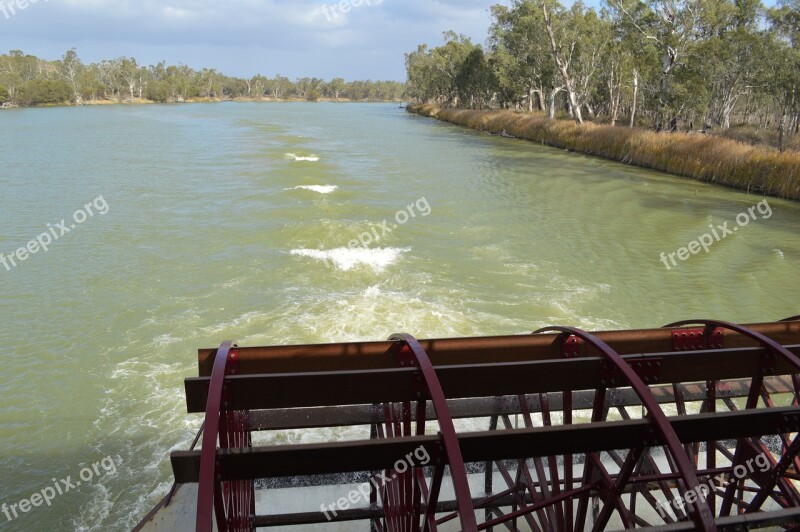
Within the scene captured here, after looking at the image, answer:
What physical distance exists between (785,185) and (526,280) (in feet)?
47.0

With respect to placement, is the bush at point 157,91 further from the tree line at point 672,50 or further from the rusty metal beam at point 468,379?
the rusty metal beam at point 468,379

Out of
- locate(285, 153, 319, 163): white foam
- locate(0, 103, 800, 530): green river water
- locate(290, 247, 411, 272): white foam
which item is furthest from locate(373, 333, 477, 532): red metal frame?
locate(285, 153, 319, 163): white foam

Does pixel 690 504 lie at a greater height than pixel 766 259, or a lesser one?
greater

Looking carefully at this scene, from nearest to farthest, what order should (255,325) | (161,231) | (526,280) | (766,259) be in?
(255,325), (526,280), (766,259), (161,231)

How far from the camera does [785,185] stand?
66.2 feet

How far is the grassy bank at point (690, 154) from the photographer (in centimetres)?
2070

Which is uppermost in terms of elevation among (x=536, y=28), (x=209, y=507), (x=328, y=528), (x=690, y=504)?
(x=536, y=28)

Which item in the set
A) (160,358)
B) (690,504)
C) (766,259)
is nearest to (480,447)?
(690,504)

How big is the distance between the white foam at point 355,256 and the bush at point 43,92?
4225 inches

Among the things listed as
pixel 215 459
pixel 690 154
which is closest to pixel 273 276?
pixel 215 459

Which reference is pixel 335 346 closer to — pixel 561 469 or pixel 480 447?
pixel 480 447

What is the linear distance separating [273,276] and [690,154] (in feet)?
66.4

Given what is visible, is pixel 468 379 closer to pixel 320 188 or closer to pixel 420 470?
pixel 420 470

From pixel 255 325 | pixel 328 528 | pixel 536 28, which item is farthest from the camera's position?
pixel 536 28
